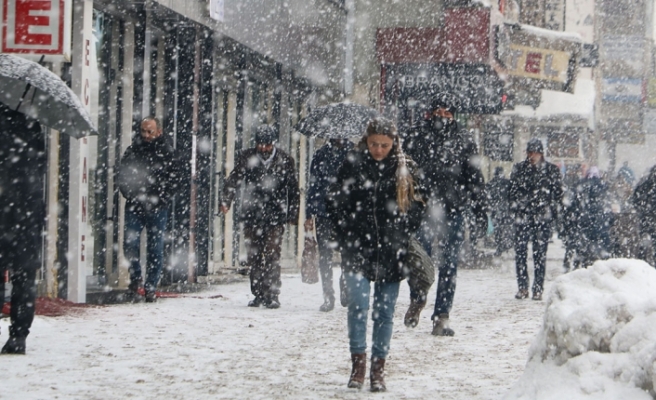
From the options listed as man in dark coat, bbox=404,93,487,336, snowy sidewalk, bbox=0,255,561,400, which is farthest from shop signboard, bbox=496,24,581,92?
man in dark coat, bbox=404,93,487,336

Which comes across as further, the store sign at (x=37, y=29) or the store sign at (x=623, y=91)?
the store sign at (x=623, y=91)

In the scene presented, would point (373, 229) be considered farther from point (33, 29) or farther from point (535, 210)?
point (535, 210)

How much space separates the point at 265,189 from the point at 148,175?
119cm

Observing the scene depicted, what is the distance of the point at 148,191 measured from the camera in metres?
11.7

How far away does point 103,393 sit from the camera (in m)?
6.39

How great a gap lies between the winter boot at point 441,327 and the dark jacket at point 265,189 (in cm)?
253

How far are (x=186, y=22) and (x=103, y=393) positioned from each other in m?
8.33

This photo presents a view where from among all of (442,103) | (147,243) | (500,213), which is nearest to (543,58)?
(500,213)

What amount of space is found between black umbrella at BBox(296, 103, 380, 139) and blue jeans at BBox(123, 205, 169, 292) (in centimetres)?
170

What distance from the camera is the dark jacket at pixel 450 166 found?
30.9ft

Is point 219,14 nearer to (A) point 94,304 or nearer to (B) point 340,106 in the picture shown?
(B) point 340,106

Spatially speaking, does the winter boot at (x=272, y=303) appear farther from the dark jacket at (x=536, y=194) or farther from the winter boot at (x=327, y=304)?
the dark jacket at (x=536, y=194)

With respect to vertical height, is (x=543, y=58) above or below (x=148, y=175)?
above

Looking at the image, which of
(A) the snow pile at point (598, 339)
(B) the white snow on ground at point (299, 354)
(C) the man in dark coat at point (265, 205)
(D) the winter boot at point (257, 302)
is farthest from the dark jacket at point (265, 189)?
(A) the snow pile at point (598, 339)
